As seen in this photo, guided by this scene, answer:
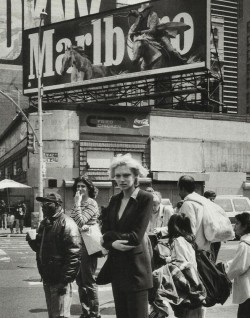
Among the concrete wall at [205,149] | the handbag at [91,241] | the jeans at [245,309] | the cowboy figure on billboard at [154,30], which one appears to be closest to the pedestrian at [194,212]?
the jeans at [245,309]

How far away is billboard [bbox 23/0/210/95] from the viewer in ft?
124

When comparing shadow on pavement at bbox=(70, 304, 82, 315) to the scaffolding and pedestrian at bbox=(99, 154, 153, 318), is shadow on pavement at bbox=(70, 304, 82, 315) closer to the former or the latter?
pedestrian at bbox=(99, 154, 153, 318)

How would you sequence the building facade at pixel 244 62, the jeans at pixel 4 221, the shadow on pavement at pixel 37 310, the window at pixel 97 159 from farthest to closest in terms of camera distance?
the building facade at pixel 244 62, the window at pixel 97 159, the jeans at pixel 4 221, the shadow on pavement at pixel 37 310

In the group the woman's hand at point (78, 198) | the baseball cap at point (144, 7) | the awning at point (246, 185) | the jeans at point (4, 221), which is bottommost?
the jeans at point (4, 221)

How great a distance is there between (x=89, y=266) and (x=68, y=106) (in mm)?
29727

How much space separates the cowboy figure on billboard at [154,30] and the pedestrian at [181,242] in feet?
108

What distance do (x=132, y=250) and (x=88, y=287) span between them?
306 cm

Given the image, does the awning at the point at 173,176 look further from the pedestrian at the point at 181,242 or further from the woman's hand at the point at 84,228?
the pedestrian at the point at 181,242

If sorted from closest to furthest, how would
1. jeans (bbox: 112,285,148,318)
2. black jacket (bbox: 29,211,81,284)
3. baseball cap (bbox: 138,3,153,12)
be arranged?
jeans (bbox: 112,285,148,318) < black jacket (bbox: 29,211,81,284) < baseball cap (bbox: 138,3,153,12)

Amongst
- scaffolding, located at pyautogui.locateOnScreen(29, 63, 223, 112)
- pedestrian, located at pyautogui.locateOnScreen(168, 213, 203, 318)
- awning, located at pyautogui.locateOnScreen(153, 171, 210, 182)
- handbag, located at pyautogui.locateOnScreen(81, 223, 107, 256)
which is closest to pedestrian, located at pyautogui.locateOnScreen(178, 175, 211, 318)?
pedestrian, located at pyautogui.locateOnScreen(168, 213, 203, 318)

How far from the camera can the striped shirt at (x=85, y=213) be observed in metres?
7.78

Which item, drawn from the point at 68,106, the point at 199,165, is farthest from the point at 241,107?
the point at 68,106

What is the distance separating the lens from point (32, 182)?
123ft

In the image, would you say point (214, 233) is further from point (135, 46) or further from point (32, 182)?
point (135, 46)
